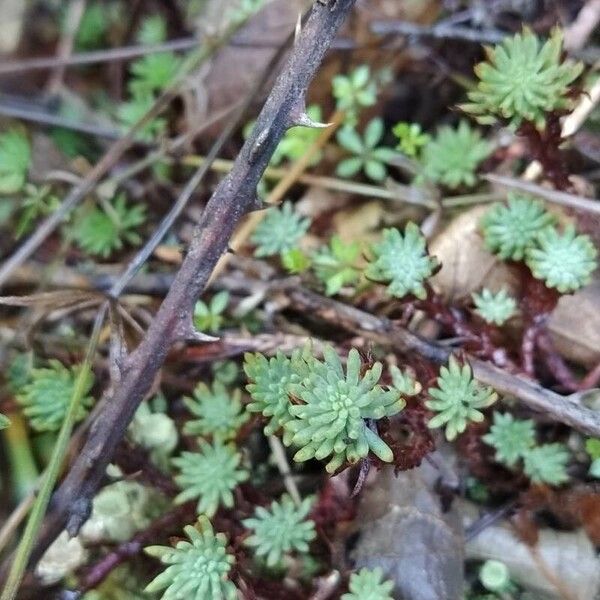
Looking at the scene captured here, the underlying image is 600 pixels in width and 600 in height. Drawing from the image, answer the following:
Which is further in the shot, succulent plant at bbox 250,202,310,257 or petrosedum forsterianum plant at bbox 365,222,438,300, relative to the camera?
succulent plant at bbox 250,202,310,257

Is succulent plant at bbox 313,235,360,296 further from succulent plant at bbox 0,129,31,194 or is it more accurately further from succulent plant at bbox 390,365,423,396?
succulent plant at bbox 0,129,31,194

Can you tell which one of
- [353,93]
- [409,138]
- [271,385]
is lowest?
[271,385]

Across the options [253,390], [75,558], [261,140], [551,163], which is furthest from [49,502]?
[551,163]

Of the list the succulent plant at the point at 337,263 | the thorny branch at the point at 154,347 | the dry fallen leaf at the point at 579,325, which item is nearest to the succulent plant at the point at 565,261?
the dry fallen leaf at the point at 579,325

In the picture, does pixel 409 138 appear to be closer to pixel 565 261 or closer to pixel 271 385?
pixel 565 261

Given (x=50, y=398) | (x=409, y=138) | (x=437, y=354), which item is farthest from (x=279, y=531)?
(x=409, y=138)

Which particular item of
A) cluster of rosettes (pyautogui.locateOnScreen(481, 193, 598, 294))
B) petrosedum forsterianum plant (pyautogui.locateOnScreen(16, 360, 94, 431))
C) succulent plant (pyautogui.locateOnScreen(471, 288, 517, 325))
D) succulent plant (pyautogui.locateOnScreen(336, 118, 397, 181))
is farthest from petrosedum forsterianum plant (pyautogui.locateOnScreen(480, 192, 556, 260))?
petrosedum forsterianum plant (pyautogui.locateOnScreen(16, 360, 94, 431))
